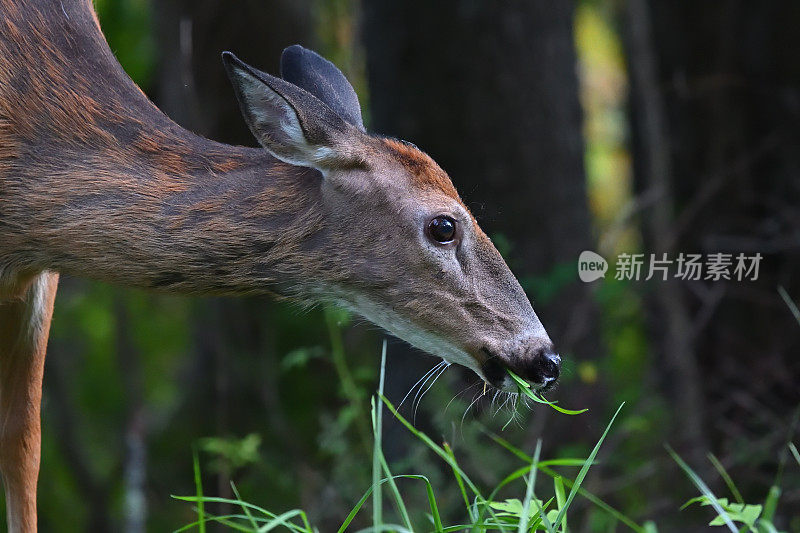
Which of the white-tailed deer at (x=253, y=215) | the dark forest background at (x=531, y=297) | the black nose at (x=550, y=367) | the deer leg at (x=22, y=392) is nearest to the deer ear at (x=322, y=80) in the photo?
the white-tailed deer at (x=253, y=215)

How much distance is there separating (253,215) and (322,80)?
0.71 meters

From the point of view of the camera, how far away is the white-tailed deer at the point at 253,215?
3.84m

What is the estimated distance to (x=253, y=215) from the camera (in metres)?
3.88

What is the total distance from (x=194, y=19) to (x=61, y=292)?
5.00m

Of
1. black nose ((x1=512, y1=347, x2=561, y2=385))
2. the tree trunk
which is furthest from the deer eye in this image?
the tree trunk

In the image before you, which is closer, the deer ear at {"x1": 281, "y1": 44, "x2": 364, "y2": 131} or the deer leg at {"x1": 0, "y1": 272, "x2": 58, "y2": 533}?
the deer ear at {"x1": 281, "y1": 44, "x2": 364, "y2": 131}

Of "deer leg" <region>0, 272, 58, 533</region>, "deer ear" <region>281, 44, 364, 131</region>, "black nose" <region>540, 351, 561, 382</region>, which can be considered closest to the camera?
"black nose" <region>540, 351, 561, 382</region>

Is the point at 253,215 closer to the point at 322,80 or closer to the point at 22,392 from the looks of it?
the point at 322,80

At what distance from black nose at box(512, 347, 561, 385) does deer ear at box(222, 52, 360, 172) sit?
2.83 feet

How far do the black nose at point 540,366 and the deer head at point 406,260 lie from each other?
0.7 inches

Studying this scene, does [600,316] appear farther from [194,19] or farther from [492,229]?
[194,19]

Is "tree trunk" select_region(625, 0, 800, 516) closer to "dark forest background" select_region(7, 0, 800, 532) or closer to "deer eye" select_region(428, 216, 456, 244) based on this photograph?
"dark forest background" select_region(7, 0, 800, 532)

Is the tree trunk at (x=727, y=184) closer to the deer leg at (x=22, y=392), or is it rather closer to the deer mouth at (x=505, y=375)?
the deer mouth at (x=505, y=375)

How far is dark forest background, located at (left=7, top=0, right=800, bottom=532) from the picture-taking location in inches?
259
